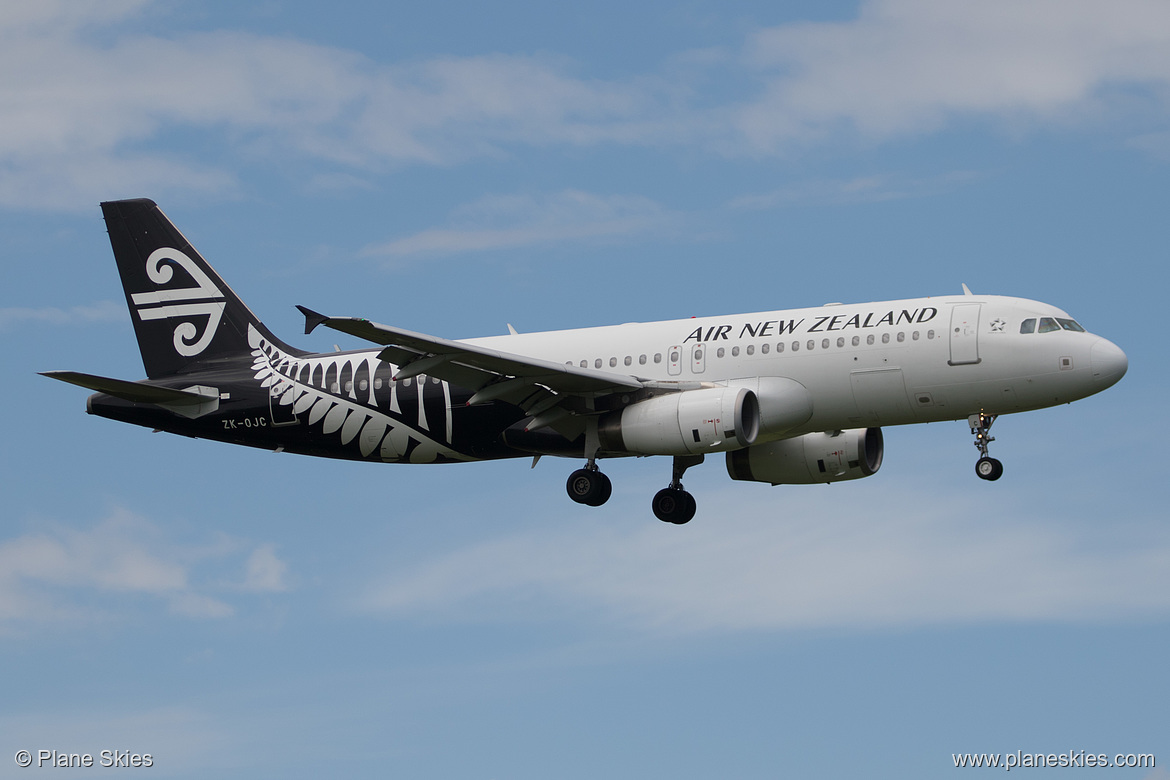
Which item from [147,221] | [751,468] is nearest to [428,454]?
[751,468]

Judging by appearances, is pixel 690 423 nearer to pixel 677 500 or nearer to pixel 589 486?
pixel 589 486

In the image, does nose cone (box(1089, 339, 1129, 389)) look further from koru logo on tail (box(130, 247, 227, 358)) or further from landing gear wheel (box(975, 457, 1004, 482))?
koru logo on tail (box(130, 247, 227, 358))

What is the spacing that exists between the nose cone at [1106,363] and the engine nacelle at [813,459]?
719 cm

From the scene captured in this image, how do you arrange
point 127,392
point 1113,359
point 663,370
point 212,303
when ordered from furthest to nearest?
point 212,303 < point 127,392 < point 663,370 < point 1113,359

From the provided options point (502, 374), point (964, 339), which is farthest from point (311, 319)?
point (964, 339)

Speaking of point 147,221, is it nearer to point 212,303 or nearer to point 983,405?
point 212,303

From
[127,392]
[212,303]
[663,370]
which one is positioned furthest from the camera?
[212,303]

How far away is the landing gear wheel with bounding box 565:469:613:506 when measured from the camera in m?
37.4

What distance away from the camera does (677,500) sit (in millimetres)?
40594

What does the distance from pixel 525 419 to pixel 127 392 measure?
10740mm

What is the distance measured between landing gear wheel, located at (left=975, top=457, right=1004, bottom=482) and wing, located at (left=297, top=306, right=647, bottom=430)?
8.16 meters

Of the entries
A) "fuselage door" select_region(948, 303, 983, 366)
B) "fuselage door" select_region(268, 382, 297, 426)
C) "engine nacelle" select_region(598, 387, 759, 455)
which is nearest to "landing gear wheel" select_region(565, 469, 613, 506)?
"engine nacelle" select_region(598, 387, 759, 455)

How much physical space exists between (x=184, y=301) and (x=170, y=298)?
44 cm

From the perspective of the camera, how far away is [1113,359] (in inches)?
1383
